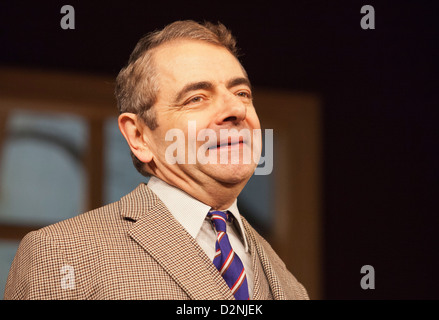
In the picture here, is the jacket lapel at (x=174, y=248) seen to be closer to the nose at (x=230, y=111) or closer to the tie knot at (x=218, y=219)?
the tie knot at (x=218, y=219)

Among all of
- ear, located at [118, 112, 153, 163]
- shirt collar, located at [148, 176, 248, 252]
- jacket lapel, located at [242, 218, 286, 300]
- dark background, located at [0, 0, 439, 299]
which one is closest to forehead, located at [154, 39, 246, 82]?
ear, located at [118, 112, 153, 163]

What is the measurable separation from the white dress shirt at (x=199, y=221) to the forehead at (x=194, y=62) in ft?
0.87

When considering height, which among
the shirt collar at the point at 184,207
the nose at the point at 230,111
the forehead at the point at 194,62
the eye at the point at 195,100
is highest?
the forehead at the point at 194,62

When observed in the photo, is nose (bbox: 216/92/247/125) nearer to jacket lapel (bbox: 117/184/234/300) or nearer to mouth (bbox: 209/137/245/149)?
mouth (bbox: 209/137/245/149)

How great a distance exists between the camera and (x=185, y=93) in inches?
72.6

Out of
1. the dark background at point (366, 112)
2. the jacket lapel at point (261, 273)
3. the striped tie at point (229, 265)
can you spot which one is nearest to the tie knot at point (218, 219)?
the striped tie at point (229, 265)

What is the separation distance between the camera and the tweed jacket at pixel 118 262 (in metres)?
1.65

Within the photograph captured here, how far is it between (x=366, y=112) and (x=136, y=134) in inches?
67.1

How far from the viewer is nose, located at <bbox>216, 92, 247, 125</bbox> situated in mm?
1812

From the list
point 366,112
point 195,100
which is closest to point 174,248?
point 195,100

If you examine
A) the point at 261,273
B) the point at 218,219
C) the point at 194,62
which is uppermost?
the point at 194,62

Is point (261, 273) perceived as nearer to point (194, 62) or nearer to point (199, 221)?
point (199, 221)

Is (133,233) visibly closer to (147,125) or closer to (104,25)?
(147,125)

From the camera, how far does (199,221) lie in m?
1.82
